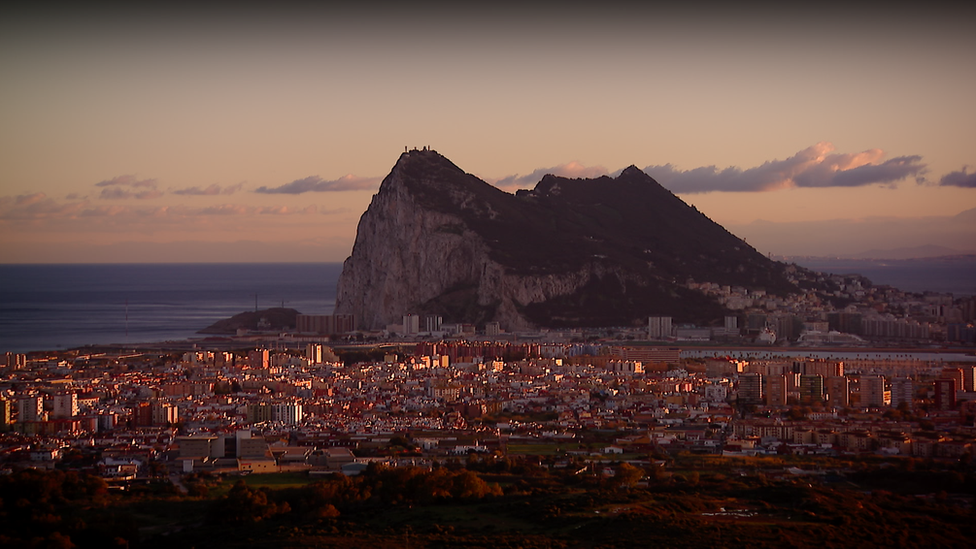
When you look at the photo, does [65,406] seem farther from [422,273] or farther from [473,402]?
[422,273]

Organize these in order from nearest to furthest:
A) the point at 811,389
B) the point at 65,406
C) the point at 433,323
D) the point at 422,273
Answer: the point at 65,406 < the point at 811,389 < the point at 433,323 < the point at 422,273

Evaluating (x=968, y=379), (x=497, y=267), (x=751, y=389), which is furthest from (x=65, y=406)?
(x=497, y=267)

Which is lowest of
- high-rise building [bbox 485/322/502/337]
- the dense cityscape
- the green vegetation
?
the green vegetation

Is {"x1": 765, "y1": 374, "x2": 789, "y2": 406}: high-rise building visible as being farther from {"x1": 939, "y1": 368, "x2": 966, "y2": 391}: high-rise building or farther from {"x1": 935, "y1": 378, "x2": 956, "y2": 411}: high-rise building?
{"x1": 939, "y1": 368, "x2": 966, "y2": 391}: high-rise building

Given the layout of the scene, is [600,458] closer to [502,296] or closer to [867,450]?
[867,450]

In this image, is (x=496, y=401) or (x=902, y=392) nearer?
(x=902, y=392)

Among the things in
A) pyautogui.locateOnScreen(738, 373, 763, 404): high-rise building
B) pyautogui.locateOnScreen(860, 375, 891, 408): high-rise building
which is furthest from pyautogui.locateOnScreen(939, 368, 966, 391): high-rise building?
pyautogui.locateOnScreen(738, 373, 763, 404): high-rise building
